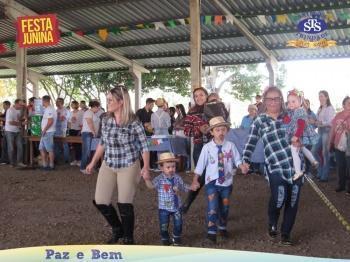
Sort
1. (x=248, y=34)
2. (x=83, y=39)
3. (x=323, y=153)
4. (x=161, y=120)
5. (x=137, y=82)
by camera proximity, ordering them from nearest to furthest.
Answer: (x=323, y=153) → (x=161, y=120) → (x=248, y=34) → (x=83, y=39) → (x=137, y=82)

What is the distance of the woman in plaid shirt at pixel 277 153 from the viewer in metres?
4.52

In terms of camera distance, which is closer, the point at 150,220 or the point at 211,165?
the point at 211,165

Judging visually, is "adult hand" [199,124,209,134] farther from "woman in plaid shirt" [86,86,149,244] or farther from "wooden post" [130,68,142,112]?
"wooden post" [130,68,142,112]

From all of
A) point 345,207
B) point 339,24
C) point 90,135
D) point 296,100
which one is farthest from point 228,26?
point 296,100

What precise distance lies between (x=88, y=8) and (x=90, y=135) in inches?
175

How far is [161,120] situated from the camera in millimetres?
11125

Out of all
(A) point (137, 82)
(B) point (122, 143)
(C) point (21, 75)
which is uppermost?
(A) point (137, 82)

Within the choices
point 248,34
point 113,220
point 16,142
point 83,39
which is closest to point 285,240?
point 113,220

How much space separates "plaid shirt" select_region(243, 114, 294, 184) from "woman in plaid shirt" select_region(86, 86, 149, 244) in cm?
108

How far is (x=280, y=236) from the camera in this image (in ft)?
16.3

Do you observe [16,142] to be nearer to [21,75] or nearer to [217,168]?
[21,75]

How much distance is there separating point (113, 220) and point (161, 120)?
6.56m

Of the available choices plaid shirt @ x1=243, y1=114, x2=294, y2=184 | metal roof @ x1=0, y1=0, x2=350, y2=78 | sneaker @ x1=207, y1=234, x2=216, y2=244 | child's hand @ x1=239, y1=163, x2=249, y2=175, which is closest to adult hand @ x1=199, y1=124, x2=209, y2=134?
plaid shirt @ x1=243, y1=114, x2=294, y2=184

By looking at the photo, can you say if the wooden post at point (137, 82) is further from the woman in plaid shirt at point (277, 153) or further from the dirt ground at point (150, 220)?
the woman in plaid shirt at point (277, 153)
